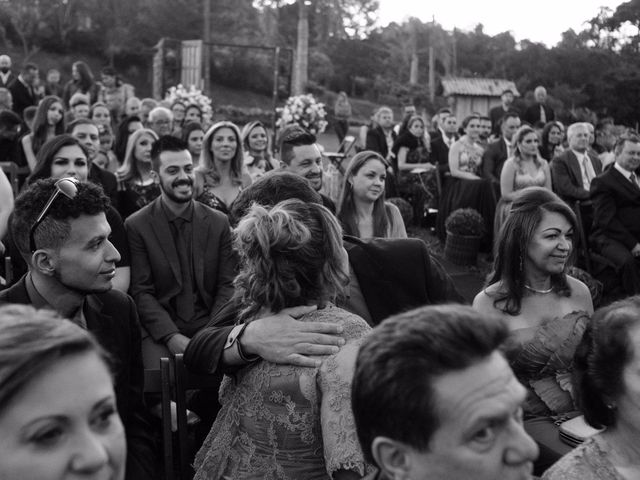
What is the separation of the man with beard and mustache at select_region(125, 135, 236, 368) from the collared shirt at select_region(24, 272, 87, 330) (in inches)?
48.2

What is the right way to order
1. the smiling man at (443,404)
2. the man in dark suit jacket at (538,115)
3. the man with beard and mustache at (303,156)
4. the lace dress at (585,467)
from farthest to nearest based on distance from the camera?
the man in dark suit jacket at (538,115) → the man with beard and mustache at (303,156) → the lace dress at (585,467) → the smiling man at (443,404)

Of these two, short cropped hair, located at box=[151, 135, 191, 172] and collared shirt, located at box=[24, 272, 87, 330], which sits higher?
short cropped hair, located at box=[151, 135, 191, 172]

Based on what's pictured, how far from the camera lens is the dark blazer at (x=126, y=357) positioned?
9.62 ft

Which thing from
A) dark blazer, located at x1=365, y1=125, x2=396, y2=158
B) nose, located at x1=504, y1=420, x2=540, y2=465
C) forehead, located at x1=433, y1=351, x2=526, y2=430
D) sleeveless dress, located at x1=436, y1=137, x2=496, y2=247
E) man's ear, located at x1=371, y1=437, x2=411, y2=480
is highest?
forehead, located at x1=433, y1=351, x2=526, y2=430

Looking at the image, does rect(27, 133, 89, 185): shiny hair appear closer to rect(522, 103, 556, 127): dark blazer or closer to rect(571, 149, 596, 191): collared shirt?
rect(571, 149, 596, 191): collared shirt

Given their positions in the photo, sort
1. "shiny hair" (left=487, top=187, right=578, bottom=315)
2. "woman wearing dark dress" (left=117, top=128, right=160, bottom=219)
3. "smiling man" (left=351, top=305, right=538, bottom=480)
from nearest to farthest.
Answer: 1. "smiling man" (left=351, top=305, right=538, bottom=480)
2. "shiny hair" (left=487, top=187, right=578, bottom=315)
3. "woman wearing dark dress" (left=117, top=128, right=160, bottom=219)

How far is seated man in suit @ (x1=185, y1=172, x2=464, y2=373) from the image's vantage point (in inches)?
91.0

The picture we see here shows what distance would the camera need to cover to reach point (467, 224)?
9.25 metres

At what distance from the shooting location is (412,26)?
140 feet

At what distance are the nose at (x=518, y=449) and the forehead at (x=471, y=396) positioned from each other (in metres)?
0.04

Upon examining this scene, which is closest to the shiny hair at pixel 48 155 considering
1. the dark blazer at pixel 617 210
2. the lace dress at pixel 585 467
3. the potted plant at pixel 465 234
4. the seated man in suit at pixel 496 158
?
the lace dress at pixel 585 467

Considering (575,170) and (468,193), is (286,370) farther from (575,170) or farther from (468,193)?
(468,193)

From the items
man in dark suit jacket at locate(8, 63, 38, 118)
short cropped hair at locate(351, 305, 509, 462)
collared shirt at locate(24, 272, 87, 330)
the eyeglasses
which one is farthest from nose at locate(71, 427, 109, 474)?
man in dark suit jacket at locate(8, 63, 38, 118)

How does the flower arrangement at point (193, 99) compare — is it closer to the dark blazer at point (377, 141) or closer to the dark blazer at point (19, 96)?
the dark blazer at point (377, 141)
